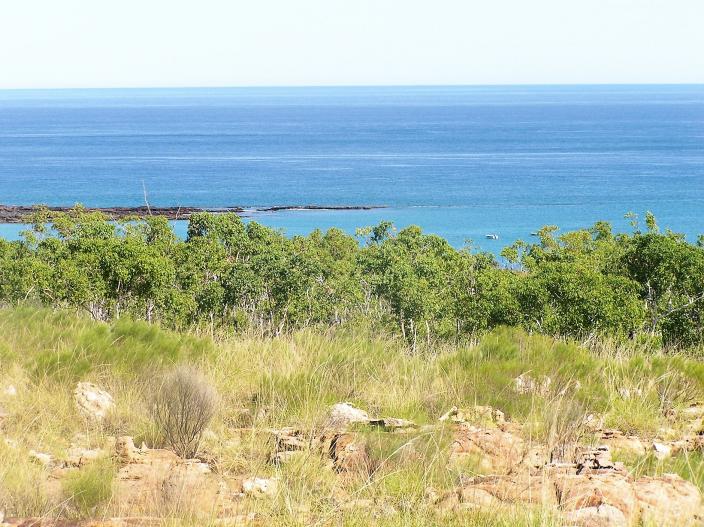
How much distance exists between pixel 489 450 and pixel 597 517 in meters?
1.54

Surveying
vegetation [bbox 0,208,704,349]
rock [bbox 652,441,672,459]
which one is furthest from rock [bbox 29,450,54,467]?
vegetation [bbox 0,208,704,349]

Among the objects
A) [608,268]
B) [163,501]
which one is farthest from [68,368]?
[608,268]

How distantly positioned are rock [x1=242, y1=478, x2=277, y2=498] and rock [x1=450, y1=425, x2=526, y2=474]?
1.34 meters

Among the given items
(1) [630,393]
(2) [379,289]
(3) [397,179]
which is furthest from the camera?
(3) [397,179]

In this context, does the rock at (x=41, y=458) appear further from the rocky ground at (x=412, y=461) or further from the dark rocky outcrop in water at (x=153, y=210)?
the dark rocky outcrop in water at (x=153, y=210)

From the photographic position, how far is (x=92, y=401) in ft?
22.3

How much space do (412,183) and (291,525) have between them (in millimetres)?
113183

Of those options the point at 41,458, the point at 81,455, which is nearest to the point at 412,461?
the point at 81,455

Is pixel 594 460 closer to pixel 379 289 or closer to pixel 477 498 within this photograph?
pixel 477 498

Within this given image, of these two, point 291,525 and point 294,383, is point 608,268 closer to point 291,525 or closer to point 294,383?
point 294,383

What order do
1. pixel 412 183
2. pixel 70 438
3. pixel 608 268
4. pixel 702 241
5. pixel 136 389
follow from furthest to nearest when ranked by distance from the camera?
pixel 412 183
pixel 702 241
pixel 608 268
pixel 136 389
pixel 70 438

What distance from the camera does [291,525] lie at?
4.57 metres

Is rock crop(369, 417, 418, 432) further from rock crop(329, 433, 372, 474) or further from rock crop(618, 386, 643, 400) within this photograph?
rock crop(618, 386, 643, 400)

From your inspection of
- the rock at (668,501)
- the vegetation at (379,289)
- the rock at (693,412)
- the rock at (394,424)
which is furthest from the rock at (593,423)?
the vegetation at (379,289)
